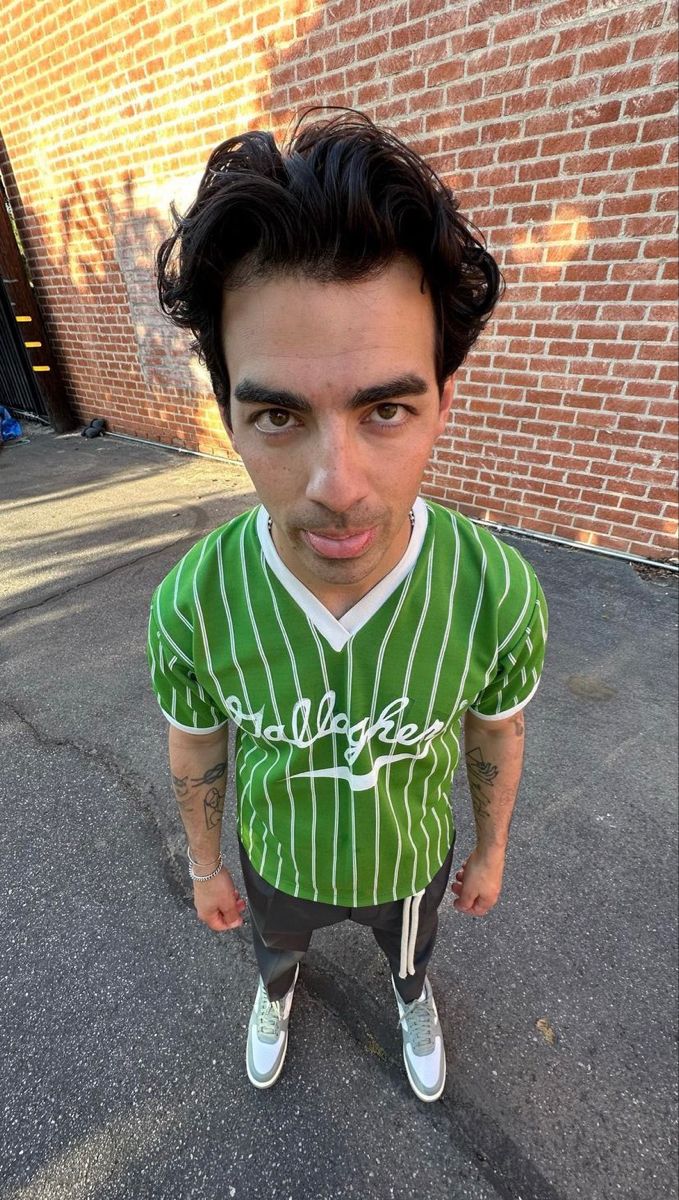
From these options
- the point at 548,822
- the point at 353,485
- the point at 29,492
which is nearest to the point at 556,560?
the point at 548,822

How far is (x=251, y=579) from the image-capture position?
997mm

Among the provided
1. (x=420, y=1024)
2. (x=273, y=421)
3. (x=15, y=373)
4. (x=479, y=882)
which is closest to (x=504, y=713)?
(x=479, y=882)

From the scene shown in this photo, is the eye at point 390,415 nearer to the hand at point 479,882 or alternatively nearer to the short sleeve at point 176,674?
the short sleeve at point 176,674

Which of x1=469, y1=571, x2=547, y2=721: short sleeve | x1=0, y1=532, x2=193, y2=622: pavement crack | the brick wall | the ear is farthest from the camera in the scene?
x1=0, y1=532, x2=193, y2=622: pavement crack

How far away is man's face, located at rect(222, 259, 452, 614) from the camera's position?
0.75 metres

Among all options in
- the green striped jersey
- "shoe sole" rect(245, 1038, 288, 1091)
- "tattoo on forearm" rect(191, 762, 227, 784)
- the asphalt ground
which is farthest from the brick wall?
"shoe sole" rect(245, 1038, 288, 1091)

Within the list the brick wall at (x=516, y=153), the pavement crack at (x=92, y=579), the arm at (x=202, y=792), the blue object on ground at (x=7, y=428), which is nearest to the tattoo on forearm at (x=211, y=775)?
the arm at (x=202, y=792)

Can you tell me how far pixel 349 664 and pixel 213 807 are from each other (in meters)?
0.53

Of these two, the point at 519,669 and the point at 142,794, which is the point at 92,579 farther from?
the point at 519,669

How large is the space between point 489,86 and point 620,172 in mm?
930

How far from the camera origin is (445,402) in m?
0.98

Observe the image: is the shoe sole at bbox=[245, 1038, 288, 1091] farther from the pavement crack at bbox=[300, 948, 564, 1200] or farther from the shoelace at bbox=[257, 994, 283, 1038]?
the pavement crack at bbox=[300, 948, 564, 1200]

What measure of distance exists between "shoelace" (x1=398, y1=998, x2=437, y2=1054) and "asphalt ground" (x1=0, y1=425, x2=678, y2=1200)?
0.28 ft

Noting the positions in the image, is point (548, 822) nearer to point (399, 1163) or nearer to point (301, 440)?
point (399, 1163)
